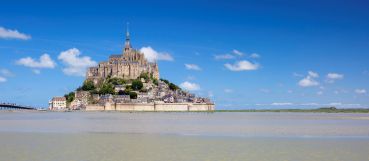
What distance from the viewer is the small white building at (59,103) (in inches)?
5054

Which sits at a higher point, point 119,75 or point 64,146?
point 119,75

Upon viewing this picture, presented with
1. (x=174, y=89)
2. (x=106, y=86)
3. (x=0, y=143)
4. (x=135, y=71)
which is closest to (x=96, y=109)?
(x=106, y=86)

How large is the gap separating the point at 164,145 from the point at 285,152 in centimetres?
538

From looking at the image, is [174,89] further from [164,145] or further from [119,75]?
[164,145]

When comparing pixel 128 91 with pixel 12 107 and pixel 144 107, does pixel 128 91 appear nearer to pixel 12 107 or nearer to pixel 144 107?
pixel 144 107

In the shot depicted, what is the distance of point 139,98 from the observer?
11881 cm

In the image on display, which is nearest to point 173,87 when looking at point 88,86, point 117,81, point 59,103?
point 117,81

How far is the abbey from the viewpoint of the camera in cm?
12838

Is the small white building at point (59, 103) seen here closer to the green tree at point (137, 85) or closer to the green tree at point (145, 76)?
the green tree at point (137, 85)

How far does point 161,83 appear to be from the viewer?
429 ft

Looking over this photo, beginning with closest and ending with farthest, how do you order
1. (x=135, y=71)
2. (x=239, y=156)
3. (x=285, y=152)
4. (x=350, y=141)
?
(x=239, y=156), (x=285, y=152), (x=350, y=141), (x=135, y=71)

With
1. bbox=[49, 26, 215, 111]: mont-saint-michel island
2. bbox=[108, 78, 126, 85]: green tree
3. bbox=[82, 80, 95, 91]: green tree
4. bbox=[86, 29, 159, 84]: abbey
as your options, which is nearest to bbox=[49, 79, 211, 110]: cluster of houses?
bbox=[49, 26, 215, 111]: mont-saint-michel island

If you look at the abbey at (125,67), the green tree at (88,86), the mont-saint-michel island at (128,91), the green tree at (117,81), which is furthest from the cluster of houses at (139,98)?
the abbey at (125,67)

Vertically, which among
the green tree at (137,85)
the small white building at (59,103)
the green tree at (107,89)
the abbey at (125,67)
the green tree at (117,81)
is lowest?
the small white building at (59,103)
